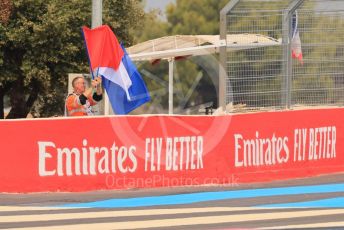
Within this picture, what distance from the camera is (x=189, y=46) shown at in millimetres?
21297

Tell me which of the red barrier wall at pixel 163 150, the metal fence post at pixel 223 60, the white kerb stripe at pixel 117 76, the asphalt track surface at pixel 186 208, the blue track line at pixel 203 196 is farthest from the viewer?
the metal fence post at pixel 223 60

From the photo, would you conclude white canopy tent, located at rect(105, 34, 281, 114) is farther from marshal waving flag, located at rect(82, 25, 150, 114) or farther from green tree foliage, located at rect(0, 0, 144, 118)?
green tree foliage, located at rect(0, 0, 144, 118)

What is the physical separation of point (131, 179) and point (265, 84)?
3778 millimetres

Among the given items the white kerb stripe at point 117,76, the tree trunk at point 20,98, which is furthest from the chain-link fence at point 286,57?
the tree trunk at point 20,98

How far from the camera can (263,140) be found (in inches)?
542

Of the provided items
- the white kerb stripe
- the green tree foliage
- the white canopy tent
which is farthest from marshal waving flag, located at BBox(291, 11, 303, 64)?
the green tree foliage

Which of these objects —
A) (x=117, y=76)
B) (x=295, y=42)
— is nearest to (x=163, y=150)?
(x=117, y=76)

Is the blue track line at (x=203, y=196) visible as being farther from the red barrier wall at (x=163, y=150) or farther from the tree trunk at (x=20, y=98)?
the tree trunk at (x=20, y=98)

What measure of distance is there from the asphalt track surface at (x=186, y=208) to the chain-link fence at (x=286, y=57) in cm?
217

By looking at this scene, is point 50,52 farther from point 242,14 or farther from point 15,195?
point 15,195

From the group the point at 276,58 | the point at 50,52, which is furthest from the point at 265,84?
the point at 50,52

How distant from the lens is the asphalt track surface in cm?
939

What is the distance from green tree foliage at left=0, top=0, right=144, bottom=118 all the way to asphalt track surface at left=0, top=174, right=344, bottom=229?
1281 cm

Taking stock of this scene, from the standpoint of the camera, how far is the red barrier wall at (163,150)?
11.8 meters
